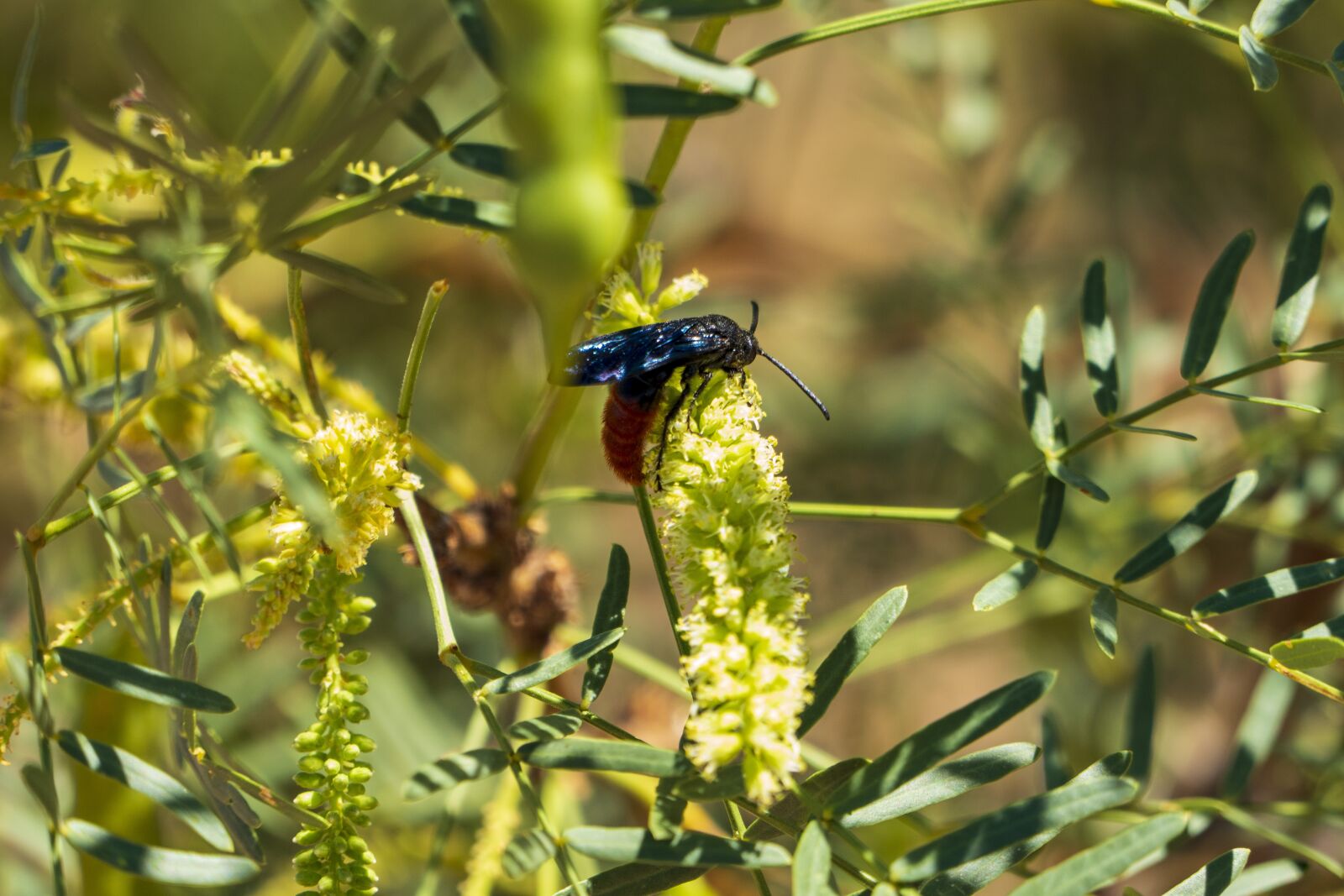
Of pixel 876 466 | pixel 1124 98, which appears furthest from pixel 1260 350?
pixel 1124 98

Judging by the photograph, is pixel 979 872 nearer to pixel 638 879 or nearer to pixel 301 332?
pixel 638 879

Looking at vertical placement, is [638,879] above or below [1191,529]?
below

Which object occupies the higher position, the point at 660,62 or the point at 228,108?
the point at 228,108

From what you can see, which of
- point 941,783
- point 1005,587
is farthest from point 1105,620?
point 941,783

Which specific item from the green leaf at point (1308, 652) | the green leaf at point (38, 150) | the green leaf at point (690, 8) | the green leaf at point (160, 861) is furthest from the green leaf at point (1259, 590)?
the green leaf at point (38, 150)

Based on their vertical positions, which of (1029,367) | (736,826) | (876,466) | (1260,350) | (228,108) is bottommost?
(736,826)

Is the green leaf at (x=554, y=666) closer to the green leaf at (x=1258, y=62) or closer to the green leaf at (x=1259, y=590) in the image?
the green leaf at (x=1259, y=590)

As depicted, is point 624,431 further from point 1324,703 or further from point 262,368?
point 1324,703
